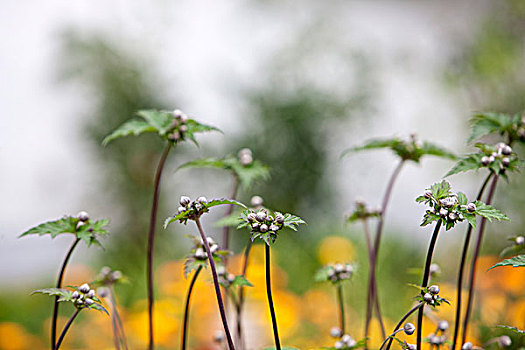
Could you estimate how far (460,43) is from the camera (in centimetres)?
252

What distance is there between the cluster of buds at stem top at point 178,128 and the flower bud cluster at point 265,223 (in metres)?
0.23

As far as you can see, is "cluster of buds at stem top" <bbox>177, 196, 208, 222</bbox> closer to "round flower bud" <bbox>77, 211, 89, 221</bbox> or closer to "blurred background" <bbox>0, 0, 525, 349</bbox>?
"round flower bud" <bbox>77, 211, 89, 221</bbox>

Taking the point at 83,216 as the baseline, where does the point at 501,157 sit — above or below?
above

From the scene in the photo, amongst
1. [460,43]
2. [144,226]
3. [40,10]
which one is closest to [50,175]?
[144,226]

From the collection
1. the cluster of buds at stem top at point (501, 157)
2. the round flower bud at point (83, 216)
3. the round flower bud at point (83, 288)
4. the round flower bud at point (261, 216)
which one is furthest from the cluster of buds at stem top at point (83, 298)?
the cluster of buds at stem top at point (501, 157)

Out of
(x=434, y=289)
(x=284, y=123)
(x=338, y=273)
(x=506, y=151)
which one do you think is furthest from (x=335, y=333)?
(x=284, y=123)

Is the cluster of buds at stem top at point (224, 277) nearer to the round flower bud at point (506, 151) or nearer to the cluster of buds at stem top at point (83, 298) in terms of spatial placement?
the cluster of buds at stem top at point (83, 298)

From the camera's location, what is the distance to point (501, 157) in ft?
2.23

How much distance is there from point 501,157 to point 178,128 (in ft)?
1.36

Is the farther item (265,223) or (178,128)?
(178,128)

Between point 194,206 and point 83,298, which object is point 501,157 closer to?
point 194,206

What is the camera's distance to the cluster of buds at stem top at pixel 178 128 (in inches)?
28.5

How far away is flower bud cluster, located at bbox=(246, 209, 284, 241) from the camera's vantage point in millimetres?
530

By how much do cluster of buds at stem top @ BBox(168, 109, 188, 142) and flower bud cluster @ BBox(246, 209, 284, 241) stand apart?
9.1 inches
